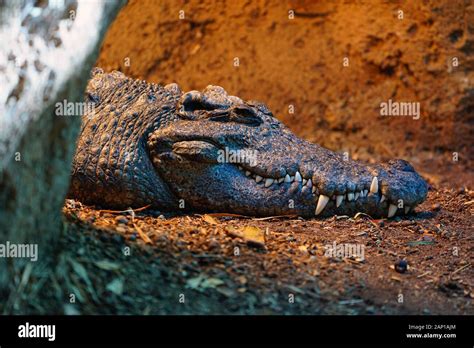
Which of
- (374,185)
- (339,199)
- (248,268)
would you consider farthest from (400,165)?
(248,268)

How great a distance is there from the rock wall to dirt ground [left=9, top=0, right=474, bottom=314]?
8.4 inches

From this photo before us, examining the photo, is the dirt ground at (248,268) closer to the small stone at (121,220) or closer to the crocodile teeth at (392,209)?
the small stone at (121,220)

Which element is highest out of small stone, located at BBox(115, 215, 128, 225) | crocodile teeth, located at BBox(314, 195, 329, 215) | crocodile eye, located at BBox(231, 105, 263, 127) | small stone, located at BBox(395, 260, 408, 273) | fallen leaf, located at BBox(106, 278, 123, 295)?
crocodile eye, located at BBox(231, 105, 263, 127)

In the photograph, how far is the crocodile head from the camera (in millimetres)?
4516

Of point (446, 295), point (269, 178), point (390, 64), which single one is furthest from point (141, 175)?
point (390, 64)

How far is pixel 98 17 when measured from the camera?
3.05 metres

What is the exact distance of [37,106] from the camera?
2.91 metres

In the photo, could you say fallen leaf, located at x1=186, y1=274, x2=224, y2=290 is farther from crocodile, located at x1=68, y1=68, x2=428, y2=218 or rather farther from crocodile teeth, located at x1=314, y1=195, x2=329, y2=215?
crocodile teeth, located at x1=314, y1=195, x2=329, y2=215

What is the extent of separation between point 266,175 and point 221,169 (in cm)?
32

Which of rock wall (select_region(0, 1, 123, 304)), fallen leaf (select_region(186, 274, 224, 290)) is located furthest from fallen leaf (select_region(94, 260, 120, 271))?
fallen leaf (select_region(186, 274, 224, 290))

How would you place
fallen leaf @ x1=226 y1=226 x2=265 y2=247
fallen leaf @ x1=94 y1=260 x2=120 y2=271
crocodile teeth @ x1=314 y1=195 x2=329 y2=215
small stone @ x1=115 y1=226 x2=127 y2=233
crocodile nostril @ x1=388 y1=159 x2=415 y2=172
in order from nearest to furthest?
fallen leaf @ x1=94 y1=260 x2=120 y2=271 → small stone @ x1=115 y1=226 x2=127 y2=233 → fallen leaf @ x1=226 y1=226 x2=265 y2=247 → crocodile teeth @ x1=314 y1=195 x2=329 y2=215 → crocodile nostril @ x1=388 y1=159 x2=415 y2=172

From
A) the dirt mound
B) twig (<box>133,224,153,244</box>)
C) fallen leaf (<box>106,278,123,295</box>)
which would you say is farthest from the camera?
the dirt mound

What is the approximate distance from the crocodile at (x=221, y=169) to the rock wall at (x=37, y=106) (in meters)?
1.56
